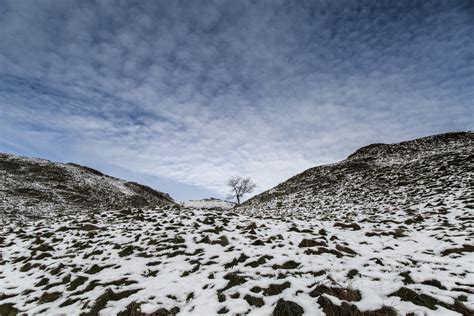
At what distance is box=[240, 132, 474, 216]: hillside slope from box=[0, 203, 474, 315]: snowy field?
4.54m

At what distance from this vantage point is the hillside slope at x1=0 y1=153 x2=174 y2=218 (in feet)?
88.7

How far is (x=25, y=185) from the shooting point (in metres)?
32.3

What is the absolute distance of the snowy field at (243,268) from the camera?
4.84m

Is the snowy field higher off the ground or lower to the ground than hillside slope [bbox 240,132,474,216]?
lower

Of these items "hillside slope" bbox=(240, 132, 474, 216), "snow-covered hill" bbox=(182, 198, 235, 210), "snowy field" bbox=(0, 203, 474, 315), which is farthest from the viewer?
"snow-covered hill" bbox=(182, 198, 235, 210)

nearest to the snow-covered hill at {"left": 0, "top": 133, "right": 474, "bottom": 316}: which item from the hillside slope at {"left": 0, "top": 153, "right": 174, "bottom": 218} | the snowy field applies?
the snowy field

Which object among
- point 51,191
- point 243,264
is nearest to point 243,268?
point 243,264

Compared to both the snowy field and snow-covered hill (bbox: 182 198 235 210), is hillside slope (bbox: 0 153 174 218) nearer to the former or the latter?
snow-covered hill (bbox: 182 198 235 210)

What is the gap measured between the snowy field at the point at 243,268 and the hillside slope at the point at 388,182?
14.9 feet

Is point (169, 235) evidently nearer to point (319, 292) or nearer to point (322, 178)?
point (319, 292)

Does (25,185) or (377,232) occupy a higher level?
(25,185)

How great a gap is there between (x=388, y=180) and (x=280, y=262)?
21.9 m

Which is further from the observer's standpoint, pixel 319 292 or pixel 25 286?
pixel 25 286

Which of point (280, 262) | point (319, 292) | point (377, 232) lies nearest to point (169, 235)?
point (280, 262)
